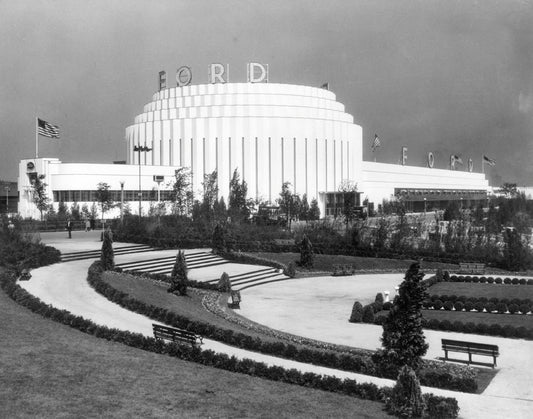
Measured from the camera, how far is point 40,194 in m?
70.2

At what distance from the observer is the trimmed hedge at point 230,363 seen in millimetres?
14637

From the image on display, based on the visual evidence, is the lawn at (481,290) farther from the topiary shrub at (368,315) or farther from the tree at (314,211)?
the tree at (314,211)

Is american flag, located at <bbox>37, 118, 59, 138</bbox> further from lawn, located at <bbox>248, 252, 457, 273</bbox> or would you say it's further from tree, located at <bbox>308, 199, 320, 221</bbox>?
tree, located at <bbox>308, 199, 320, 221</bbox>

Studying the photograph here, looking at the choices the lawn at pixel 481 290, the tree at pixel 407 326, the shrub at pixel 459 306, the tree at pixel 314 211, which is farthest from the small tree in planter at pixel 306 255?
the tree at pixel 314 211

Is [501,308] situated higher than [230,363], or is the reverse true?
[230,363]

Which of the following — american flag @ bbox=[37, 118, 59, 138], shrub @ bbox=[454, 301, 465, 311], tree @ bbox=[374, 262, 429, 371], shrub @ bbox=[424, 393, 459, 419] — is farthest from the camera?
american flag @ bbox=[37, 118, 59, 138]

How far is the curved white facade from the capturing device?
96.7 meters

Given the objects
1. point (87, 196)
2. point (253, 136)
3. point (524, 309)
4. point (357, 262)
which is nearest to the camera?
point (524, 309)

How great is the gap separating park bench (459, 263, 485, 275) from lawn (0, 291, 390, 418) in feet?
108

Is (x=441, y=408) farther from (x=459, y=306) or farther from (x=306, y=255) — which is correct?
(x=306, y=255)

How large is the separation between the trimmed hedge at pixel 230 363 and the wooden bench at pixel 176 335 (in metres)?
0.67

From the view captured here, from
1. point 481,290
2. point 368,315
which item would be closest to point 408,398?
point 368,315

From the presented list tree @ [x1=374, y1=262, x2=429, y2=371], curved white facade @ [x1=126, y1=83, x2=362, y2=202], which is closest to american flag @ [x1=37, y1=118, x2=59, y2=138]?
curved white facade @ [x1=126, y1=83, x2=362, y2=202]

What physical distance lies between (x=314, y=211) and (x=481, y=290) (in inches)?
2285
